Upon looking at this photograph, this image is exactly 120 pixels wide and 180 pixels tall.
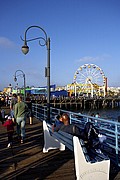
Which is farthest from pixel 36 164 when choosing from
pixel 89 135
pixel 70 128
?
pixel 89 135

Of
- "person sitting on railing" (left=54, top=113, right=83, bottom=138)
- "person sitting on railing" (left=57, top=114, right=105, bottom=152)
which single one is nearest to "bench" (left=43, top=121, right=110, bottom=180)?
"person sitting on railing" (left=57, top=114, right=105, bottom=152)

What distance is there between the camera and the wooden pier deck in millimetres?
4000

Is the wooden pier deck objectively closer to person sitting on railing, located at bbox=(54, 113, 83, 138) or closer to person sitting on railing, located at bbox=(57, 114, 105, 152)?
person sitting on railing, located at bbox=(57, 114, 105, 152)

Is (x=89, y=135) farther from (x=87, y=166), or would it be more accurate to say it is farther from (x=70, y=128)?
(x=87, y=166)

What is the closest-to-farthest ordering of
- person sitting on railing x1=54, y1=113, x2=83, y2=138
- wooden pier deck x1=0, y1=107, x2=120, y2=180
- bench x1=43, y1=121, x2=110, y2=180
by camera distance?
bench x1=43, y1=121, x2=110, y2=180 < wooden pier deck x1=0, y1=107, x2=120, y2=180 < person sitting on railing x1=54, y1=113, x2=83, y2=138

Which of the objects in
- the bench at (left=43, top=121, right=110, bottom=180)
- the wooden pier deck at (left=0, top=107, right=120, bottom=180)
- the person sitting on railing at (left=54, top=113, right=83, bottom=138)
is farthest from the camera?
the person sitting on railing at (left=54, top=113, right=83, bottom=138)

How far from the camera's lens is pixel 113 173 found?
4.04m

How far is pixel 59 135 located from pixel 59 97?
44.0 m

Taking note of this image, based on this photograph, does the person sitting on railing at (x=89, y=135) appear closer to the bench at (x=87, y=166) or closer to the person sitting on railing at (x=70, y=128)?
the person sitting on railing at (x=70, y=128)

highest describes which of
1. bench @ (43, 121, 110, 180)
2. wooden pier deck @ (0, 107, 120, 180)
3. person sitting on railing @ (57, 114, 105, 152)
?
person sitting on railing @ (57, 114, 105, 152)

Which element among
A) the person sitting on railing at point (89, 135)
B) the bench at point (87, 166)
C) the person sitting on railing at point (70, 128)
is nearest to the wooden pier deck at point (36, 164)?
the bench at point (87, 166)

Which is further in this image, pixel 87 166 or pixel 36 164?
pixel 36 164

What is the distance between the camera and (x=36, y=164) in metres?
4.62

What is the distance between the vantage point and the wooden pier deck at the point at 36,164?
4.00 m
